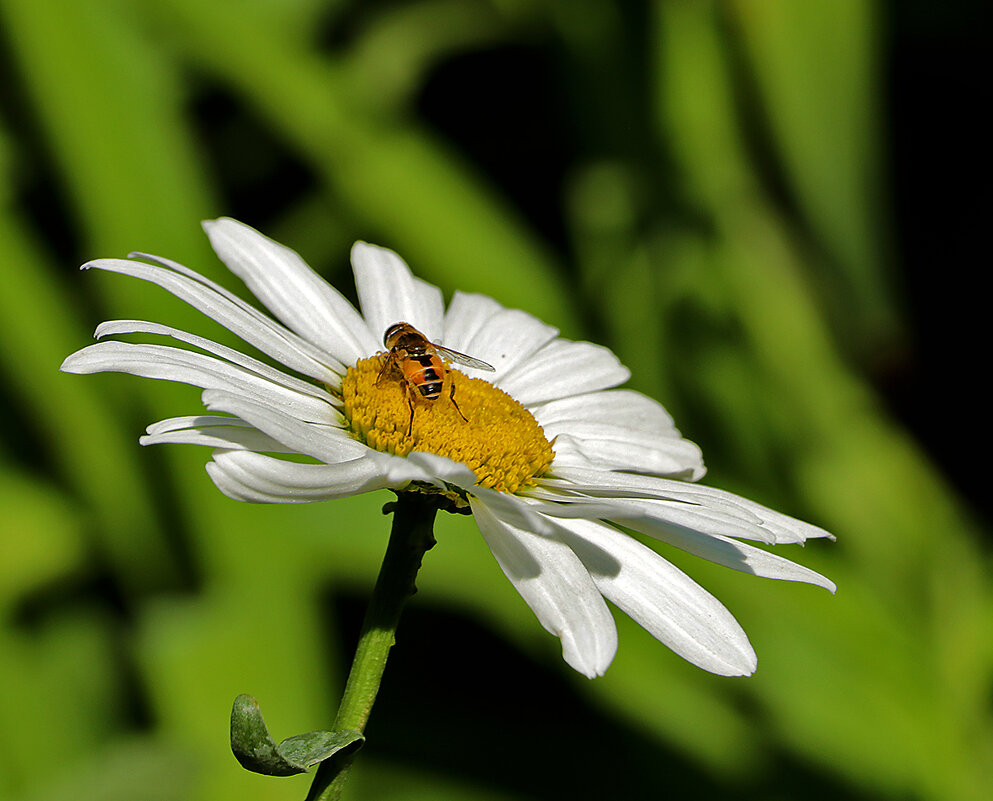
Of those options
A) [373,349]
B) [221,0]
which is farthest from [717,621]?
[221,0]

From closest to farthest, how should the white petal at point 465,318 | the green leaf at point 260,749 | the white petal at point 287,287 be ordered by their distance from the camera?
the green leaf at point 260,749
the white petal at point 287,287
the white petal at point 465,318

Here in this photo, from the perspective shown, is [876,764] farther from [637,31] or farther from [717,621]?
[637,31]

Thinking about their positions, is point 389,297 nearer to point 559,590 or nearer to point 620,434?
point 620,434

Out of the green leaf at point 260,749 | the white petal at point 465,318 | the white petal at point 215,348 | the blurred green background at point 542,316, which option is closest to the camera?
the green leaf at point 260,749

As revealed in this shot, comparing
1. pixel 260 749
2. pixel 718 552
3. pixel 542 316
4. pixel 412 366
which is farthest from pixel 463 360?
pixel 542 316

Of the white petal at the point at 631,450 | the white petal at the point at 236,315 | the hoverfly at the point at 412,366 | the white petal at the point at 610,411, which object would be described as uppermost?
the white petal at the point at 610,411

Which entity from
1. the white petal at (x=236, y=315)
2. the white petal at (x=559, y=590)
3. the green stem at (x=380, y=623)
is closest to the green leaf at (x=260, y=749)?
the green stem at (x=380, y=623)

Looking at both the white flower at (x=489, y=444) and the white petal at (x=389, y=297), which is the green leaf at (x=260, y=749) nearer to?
the white flower at (x=489, y=444)

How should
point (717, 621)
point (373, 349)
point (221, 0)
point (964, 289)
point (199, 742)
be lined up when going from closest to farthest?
point (717, 621) < point (373, 349) < point (199, 742) < point (221, 0) < point (964, 289)
